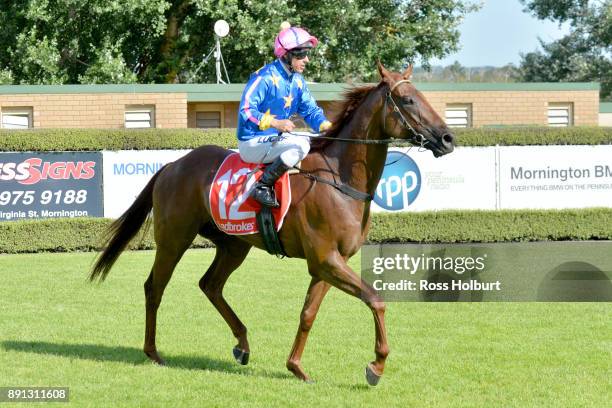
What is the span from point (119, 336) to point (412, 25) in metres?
19.2

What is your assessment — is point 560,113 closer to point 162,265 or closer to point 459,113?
point 459,113

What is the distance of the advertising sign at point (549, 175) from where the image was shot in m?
16.8

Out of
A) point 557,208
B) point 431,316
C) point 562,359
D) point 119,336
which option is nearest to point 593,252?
point 557,208

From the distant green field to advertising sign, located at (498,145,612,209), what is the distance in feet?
23.3

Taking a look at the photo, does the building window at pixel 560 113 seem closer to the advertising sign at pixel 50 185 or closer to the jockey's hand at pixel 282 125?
the advertising sign at pixel 50 185

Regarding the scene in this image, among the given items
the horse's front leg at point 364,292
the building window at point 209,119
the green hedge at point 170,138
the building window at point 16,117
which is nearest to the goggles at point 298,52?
the horse's front leg at point 364,292

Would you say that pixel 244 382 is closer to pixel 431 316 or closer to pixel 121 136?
pixel 431 316

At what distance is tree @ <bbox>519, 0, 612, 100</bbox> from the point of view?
111ft

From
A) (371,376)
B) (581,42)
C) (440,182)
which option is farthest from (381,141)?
(581,42)

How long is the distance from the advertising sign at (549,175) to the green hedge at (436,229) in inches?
17.3

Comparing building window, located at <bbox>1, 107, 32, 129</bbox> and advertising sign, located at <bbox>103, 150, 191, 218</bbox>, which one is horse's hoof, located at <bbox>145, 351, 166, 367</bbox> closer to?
advertising sign, located at <bbox>103, 150, 191, 218</bbox>

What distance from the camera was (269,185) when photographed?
→ 6.46 metres

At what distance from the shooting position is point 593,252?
14.6m

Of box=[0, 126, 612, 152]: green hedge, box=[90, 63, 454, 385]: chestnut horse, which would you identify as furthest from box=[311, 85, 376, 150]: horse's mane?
box=[0, 126, 612, 152]: green hedge
